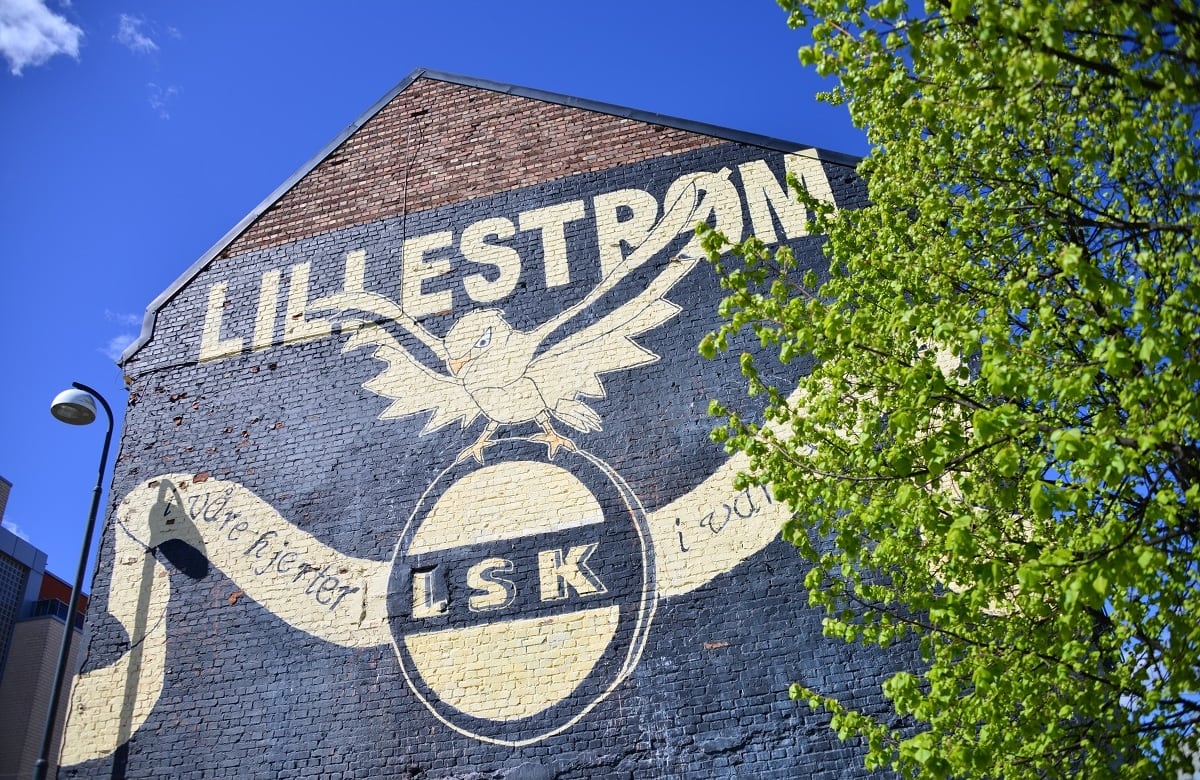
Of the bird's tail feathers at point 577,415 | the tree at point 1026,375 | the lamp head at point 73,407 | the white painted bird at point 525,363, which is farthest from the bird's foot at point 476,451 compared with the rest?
the tree at point 1026,375

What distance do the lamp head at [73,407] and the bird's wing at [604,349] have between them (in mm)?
4465

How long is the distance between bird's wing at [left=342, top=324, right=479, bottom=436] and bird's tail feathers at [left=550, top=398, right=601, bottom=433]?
914 mm

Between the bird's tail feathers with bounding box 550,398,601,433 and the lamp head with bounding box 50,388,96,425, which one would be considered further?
the bird's tail feathers with bounding box 550,398,601,433

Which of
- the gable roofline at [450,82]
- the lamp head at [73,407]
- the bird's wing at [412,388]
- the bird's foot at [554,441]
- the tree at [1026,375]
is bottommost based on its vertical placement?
the tree at [1026,375]

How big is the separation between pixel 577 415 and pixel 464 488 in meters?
1.39

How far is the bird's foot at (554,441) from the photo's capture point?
9.75 m

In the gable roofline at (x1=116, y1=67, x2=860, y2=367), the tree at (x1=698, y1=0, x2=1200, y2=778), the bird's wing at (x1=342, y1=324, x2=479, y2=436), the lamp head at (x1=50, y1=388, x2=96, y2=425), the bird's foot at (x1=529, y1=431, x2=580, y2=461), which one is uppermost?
the gable roofline at (x1=116, y1=67, x2=860, y2=367)

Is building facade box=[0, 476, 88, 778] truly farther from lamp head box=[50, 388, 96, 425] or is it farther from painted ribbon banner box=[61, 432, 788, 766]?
lamp head box=[50, 388, 96, 425]

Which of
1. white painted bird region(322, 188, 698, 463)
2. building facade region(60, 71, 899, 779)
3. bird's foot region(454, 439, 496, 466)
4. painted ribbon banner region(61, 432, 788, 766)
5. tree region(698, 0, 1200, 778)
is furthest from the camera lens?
white painted bird region(322, 188, 698, 463)

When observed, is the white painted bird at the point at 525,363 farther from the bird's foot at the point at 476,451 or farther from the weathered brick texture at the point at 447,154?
the weathered brick texture at the point at 447,154

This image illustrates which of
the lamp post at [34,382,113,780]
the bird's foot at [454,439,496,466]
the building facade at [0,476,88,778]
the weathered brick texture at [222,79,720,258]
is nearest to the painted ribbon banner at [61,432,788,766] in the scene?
the lamp post at [34,382,113,780]

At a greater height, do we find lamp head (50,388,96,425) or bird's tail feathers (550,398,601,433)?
lamp head (50,388,96,425)

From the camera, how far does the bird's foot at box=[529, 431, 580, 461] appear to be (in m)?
9.75

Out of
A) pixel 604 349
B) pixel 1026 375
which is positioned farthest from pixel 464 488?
pixel 1026 375
